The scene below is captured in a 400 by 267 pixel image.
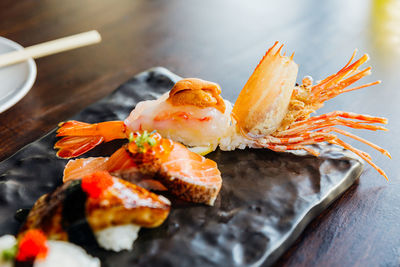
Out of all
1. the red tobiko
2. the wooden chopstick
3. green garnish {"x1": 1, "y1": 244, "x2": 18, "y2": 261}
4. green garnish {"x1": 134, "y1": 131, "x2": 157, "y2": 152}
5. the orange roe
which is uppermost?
green garnish {"x1": 134, "y1": 131, "x2": 157, "y2": 152}

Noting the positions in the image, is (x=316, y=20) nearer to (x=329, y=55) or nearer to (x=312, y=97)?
(x=329, y=55)

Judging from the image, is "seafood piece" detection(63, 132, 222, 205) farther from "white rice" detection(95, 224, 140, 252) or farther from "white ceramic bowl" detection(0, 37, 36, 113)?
"white ceramic bowl" detection(0, 37, 36, 113)

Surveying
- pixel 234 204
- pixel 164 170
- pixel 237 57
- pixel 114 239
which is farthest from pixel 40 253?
pixel 237 57

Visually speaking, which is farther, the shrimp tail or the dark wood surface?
the shrimp tail

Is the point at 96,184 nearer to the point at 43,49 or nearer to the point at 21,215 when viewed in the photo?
the point at 21,215

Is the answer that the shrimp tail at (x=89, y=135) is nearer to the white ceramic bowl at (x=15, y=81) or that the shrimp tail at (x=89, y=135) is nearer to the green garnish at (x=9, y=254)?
the white ceramic bowl at (x=15, y=81)

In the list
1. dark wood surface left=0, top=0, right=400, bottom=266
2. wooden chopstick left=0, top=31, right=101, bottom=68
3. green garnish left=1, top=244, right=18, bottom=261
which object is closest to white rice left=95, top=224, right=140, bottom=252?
green garnish left=1, top=244, right=18, bottom=261
